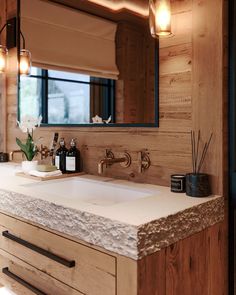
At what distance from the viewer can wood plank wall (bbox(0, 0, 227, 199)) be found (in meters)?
1.43

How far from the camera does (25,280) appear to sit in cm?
149

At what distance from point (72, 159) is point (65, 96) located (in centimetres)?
49

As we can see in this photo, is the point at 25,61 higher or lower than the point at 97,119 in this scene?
higher

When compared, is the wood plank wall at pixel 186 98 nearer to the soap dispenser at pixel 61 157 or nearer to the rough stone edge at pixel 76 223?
the soap dispenser at pixel 61 157

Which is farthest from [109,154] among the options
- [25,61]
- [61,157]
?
[25,61]

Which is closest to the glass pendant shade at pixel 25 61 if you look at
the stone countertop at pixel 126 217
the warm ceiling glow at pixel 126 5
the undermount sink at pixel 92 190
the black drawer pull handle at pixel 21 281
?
the warm ceiling glow at pixel 126 5

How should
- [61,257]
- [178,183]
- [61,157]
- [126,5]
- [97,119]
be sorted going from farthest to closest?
1. [61,157]
2. [97,119]
3. [126,5]
4. [178,183]
5. [61,257]

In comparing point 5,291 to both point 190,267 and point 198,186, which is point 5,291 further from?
point 198,186

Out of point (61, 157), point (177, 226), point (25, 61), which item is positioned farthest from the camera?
point (25, 61)

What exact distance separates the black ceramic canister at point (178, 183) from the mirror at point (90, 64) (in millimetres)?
315

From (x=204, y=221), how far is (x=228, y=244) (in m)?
0.27

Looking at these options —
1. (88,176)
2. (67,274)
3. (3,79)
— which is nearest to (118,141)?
(88,176)

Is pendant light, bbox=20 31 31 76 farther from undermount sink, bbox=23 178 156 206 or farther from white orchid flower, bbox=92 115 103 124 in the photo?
undermount sink, bbox=23 178 156 206

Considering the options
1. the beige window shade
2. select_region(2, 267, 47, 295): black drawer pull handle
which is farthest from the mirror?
select_region(2, 267, 47, 295): black drawer pull handle
